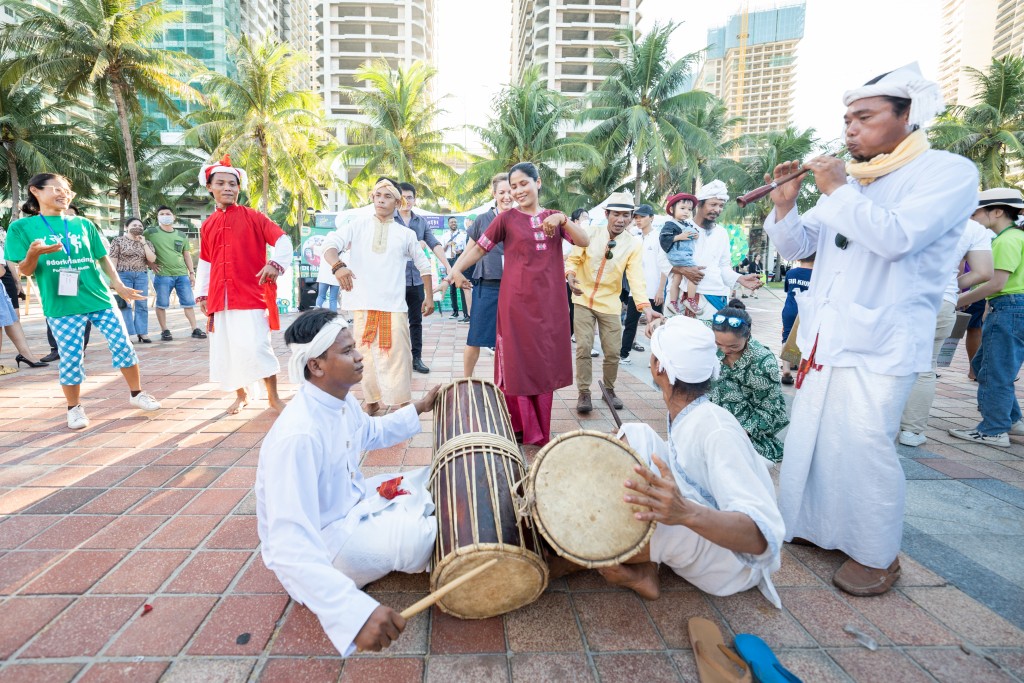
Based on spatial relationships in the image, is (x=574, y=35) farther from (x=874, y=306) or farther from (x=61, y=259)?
(x=874, y=306)

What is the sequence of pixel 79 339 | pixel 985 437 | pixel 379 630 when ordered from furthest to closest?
pixel 79 339
pixel 985 437
pixel 379 630

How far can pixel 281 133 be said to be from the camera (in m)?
26.8

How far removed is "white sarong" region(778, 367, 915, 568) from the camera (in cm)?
238

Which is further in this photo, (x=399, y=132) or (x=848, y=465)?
(x=399, y=132)

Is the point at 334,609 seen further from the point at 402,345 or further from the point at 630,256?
the point at 630,256

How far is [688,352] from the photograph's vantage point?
2.15 m

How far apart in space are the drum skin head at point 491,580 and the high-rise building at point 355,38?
66.0m

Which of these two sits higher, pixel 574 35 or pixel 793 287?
pixel 574 35

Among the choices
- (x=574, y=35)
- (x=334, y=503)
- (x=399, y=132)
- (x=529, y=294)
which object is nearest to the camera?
(x=334, y=503)

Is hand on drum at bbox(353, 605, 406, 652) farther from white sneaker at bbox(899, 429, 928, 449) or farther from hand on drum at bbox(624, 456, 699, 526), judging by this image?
white sneaker at bbox(899, 429, 928, 449)

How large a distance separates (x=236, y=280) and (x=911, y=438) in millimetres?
5697

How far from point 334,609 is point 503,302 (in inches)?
104

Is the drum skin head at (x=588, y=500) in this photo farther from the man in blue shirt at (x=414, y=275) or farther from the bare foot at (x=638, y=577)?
the man in blue shirt at (x=414, y=275)

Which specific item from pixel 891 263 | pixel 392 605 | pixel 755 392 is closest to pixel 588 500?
pixel 392 605
